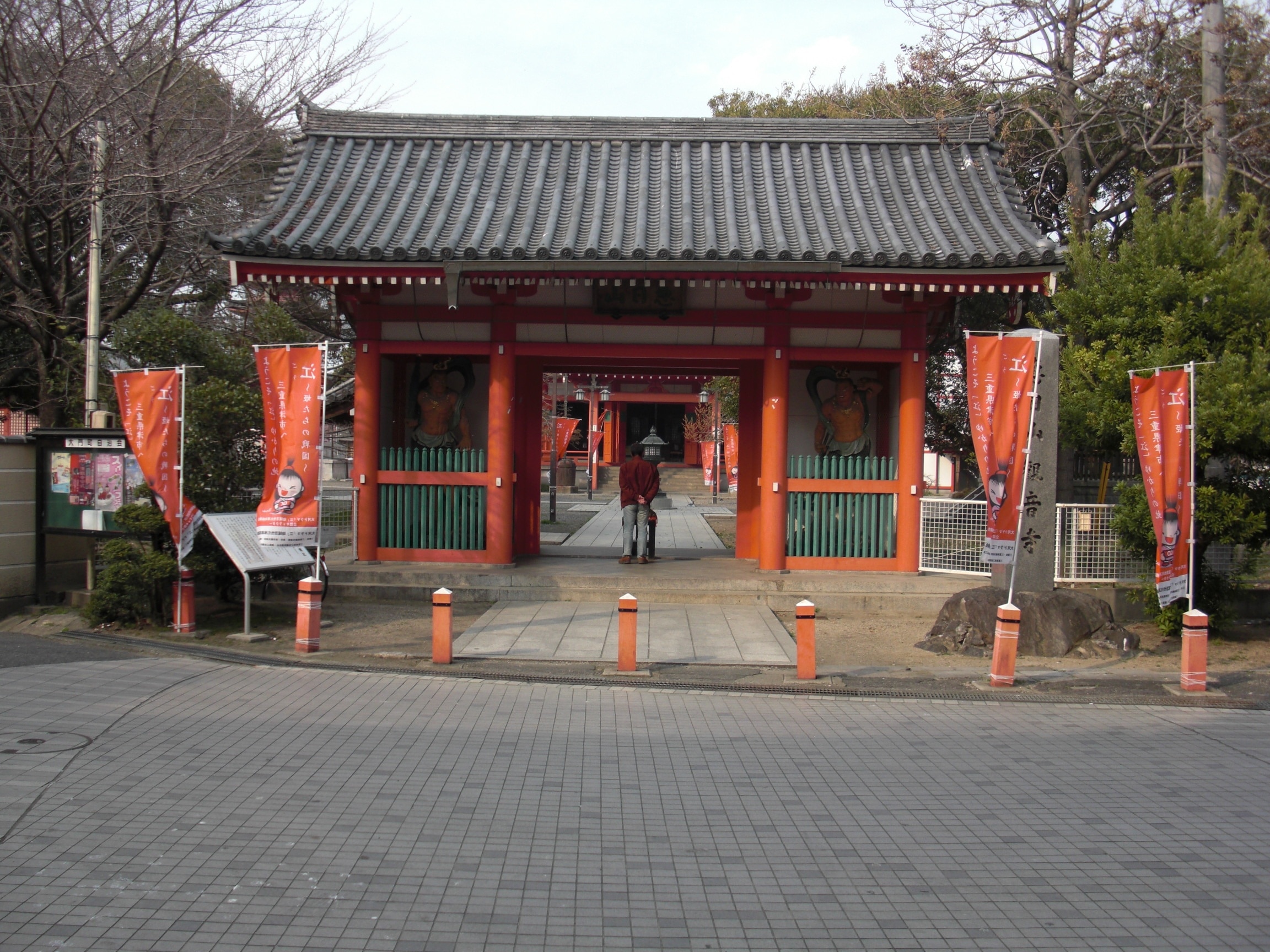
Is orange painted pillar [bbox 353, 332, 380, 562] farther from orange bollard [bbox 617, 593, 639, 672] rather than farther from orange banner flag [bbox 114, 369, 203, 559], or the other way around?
orange bollard [bbox 617, 593, 639, 672]

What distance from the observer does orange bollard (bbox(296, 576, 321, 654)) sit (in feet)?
30.6

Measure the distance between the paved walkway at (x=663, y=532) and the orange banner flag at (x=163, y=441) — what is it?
7316 millimetres

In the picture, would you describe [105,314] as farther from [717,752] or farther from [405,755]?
[717,752]

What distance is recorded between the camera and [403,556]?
42.2 ft

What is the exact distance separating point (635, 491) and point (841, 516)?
2.89 metres

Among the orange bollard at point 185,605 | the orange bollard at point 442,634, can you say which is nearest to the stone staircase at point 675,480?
the orange bollard at point 185,605

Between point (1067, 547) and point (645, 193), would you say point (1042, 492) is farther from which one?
point (645, 193)

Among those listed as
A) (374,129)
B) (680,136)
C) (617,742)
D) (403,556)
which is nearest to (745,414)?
(680,136)

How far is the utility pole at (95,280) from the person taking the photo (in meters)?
12.0

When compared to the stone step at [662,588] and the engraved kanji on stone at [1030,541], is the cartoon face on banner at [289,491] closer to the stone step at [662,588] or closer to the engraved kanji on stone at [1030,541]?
the stone step at [662,588]

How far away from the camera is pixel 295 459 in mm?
9750

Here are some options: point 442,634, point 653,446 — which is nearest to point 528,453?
point 442,634

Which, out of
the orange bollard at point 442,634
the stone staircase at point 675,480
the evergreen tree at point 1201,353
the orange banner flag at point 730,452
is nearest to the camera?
the orange bollard at point 442,634

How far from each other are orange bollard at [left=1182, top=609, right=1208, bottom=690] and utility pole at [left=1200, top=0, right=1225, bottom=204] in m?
6.46
